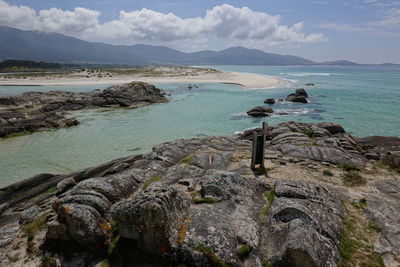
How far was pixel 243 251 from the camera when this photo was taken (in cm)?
852

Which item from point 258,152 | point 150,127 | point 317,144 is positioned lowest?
point 150,127

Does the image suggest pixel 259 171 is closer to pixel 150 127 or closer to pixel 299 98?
pixel 150 127

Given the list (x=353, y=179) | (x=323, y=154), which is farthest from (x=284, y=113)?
(x=353, y=179)

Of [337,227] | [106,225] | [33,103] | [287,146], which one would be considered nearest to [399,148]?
[287,146]

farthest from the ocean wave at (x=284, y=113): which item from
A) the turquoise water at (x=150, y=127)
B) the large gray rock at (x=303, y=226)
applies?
the large gray rock at (x=303, y=226)

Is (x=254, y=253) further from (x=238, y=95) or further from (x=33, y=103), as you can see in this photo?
(x=238, y=95)

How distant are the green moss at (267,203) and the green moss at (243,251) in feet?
6.54

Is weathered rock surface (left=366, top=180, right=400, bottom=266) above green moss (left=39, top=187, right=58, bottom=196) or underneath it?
above

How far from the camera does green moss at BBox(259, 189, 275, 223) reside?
34.9ft

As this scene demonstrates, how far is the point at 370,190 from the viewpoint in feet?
47.4

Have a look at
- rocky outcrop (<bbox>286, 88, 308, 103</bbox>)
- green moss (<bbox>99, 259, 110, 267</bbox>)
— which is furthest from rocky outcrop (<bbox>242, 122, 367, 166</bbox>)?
rocky outcrop (<bbox>286, 88, 308, 103</bbox>)

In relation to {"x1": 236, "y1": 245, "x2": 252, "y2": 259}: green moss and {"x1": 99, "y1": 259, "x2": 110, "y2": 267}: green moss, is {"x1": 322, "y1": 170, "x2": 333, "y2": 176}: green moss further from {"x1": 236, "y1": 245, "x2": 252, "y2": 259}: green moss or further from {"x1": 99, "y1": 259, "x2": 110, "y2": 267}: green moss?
{"x1": 99, "y1": 259, "x2": 110, "y2": 267}: green moss

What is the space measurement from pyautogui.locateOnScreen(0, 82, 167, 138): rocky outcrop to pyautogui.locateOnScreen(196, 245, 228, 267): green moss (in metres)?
36.3

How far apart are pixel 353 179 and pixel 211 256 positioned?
12197 mm
